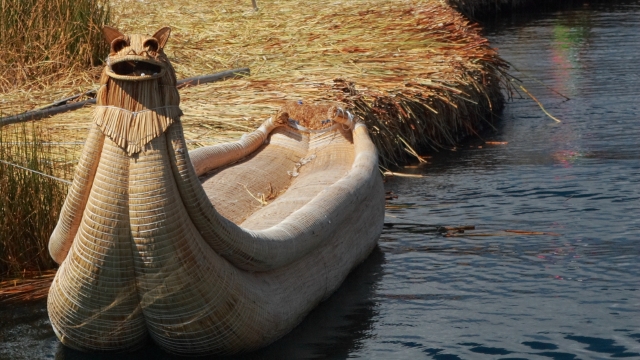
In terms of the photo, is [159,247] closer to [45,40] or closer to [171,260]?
[171,260]

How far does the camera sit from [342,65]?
33.0ft

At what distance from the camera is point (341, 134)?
7.12 meters

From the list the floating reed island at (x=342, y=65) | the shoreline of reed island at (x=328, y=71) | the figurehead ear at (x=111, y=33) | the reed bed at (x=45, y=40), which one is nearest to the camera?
the figurehead ear at (x=111, y=33)

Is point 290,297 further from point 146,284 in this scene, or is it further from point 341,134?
point 341,134

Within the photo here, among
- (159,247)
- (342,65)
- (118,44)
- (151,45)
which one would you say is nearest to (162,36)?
(151,45)

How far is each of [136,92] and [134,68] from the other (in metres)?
0.09

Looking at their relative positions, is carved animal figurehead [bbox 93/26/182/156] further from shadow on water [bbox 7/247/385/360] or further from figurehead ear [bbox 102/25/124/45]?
shadow on water [bbox 7/247/385/360]

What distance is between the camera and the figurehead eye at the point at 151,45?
3.75 m

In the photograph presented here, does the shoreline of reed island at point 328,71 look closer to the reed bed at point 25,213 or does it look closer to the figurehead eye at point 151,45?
the reed bed at point 25,213

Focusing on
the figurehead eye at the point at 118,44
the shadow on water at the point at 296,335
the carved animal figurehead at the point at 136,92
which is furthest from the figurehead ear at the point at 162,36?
the shadow on water at the point at 296,335

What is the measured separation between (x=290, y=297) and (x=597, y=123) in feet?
19.5

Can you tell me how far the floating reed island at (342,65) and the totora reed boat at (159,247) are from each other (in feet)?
9.40

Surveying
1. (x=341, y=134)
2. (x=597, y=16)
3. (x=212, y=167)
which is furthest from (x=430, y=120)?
(x=597, y=16)

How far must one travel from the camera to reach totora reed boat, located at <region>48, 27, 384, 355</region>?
12.7 feet
